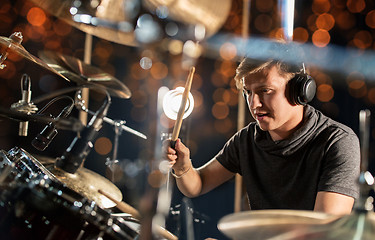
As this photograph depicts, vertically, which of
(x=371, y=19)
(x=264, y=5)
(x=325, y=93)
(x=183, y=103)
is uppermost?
(x=264, y=5)

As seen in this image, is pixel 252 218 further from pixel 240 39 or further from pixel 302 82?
pixel 240 39

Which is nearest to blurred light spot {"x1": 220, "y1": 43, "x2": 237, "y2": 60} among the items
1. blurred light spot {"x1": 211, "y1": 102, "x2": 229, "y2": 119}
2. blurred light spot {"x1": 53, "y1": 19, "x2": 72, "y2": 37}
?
blurred light spot {"x1": 211, "y1": 102, "x2": 229, "y2": 119}

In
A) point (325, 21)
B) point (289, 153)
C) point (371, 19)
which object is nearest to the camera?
point (289, 153)

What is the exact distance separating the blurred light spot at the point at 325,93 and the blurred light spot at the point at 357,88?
0.11 meters

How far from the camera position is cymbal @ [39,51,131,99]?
1360mm

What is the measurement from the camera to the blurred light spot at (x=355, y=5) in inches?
86.6

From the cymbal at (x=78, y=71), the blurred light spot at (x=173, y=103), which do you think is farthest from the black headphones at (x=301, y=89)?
the cymbal at (x=78, y=71)

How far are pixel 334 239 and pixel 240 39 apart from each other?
2214 millimetres

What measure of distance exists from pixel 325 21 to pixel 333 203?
149 centimetres

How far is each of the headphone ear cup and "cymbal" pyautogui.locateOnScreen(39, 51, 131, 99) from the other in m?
0.67

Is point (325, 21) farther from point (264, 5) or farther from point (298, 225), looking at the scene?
point (298, 225)

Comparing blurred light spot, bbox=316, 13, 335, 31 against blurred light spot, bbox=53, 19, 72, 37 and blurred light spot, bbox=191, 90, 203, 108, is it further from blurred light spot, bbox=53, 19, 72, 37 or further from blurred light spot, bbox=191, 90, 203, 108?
blurred light spot, bbox=53, 19, 72, 37

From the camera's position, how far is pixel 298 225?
678mm

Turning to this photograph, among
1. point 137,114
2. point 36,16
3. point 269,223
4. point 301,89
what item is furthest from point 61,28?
point 269,223
